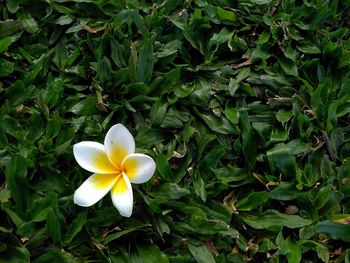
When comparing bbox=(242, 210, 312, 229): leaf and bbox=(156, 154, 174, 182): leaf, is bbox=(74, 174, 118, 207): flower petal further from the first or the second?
bbox=(242, 210, 312, 229): leaf

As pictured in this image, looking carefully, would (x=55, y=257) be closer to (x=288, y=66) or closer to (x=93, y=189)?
(x=93, y=189)

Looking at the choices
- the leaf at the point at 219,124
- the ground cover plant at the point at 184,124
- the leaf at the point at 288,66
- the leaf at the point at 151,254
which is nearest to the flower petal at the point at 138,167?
the ground cover plant at the point at 184,124

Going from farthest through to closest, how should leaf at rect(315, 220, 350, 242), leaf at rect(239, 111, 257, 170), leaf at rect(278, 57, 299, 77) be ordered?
1. leaf at rect(278, 57, 299, 77)
2. leaf at rect(239, 111, 257, 170)
3. leaf at rect(315, 220, 350, 242)

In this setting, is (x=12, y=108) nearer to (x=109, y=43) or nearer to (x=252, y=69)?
(x=109, y=43)

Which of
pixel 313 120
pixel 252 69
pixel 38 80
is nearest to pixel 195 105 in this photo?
pixel 252 69

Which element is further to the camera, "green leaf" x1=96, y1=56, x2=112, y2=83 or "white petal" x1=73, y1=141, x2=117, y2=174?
"green leaf" x1=96, y1=56, x2=112, y2=83

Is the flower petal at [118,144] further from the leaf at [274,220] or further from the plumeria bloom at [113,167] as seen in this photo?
the leaf at [274,220]

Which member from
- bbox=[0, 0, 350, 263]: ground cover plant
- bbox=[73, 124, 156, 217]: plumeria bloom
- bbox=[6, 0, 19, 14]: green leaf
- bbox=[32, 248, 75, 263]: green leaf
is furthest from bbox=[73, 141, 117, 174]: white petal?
bbox=[6, 0, 19, 14]: green leaf
